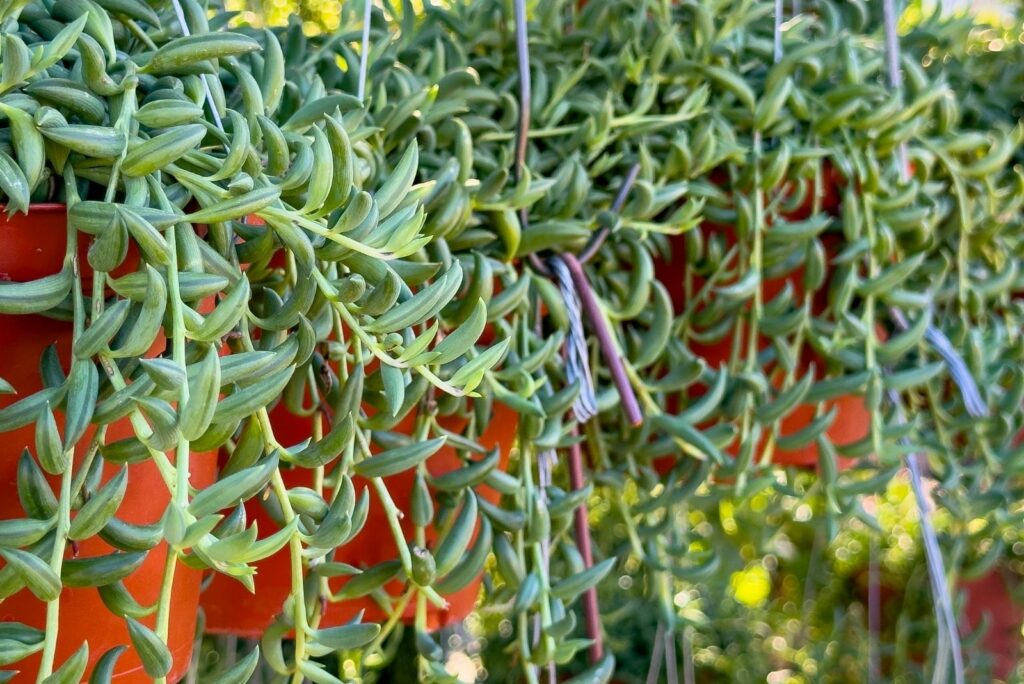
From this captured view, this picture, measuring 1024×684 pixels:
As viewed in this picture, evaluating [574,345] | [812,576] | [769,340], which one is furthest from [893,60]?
[812,576]

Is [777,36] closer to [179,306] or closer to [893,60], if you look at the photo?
[893,60]

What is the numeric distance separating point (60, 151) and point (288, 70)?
6.9 inches

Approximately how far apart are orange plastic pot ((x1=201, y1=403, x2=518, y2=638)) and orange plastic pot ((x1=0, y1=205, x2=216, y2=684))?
9cm

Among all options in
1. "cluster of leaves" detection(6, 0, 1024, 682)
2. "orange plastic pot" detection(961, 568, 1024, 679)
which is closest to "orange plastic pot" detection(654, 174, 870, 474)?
"cluster of leaves" detection(6, 0, 1024, 682)

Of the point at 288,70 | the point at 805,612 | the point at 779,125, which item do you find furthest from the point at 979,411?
the point at 805,612

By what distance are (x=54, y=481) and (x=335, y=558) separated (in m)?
0.18

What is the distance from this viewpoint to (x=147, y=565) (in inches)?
15.5

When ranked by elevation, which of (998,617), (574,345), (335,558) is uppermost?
(574,345)

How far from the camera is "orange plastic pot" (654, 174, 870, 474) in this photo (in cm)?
66

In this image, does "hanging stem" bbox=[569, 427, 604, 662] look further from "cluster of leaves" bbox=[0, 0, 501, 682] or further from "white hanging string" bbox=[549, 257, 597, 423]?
"cluster of leaves" bbox=[0, 0, 501, 682]

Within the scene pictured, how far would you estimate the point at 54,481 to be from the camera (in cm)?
37

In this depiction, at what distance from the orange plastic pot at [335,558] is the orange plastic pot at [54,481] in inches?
3.6

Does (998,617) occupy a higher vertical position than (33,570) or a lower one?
lower

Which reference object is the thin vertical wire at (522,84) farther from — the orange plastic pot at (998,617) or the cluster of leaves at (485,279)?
the orange plastic pot at (998,617)
